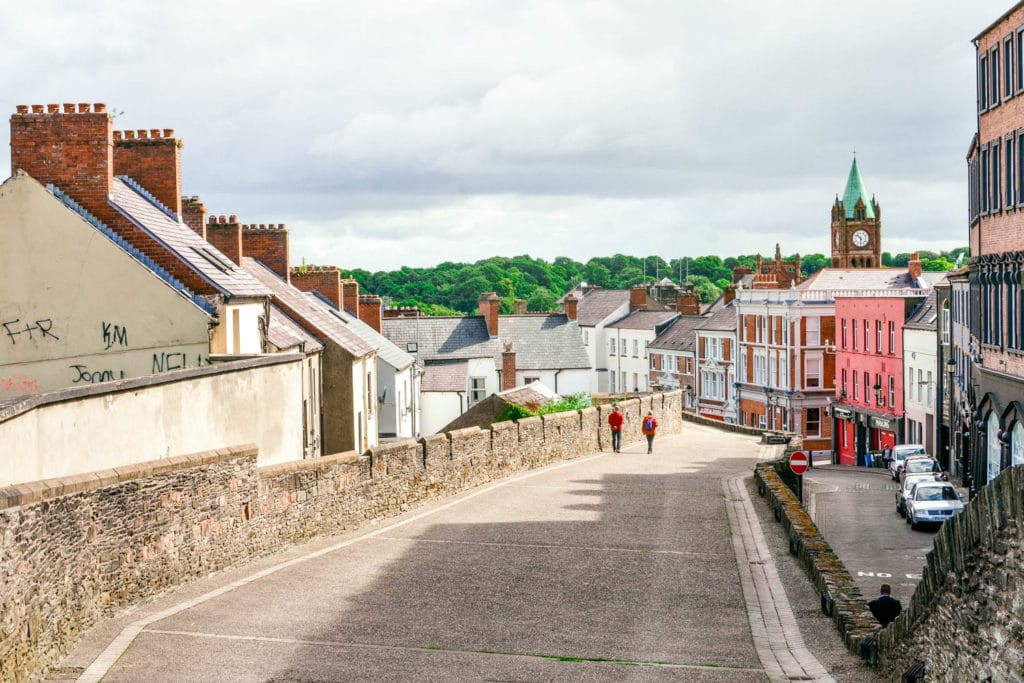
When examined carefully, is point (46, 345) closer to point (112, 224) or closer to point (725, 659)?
point (112, 224)

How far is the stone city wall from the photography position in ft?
35.9

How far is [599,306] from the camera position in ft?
329

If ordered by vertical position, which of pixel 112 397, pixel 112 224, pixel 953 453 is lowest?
pixel 953 453

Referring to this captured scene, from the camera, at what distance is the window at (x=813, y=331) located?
7294 cm

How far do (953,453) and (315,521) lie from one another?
1543 inches

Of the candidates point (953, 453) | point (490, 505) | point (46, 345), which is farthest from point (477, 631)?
point (953, 453)

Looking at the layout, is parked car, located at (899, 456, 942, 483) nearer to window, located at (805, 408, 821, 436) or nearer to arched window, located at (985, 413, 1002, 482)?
arched window, located at (985, 413, 1002, 482)


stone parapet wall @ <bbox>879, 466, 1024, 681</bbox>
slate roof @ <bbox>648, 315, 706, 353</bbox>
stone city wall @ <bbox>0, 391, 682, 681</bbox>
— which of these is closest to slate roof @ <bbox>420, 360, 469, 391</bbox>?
slate roof @ <bbox>648, 315, 706, 353</bbox>

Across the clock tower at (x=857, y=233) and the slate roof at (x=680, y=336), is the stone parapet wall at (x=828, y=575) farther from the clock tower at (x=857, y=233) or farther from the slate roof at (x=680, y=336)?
the clock tower at (x=857, y=233)

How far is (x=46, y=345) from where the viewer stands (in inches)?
912

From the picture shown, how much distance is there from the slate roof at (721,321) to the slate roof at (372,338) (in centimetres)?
3331

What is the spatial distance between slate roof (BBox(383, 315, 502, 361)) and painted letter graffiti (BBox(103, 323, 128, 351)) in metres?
49.6

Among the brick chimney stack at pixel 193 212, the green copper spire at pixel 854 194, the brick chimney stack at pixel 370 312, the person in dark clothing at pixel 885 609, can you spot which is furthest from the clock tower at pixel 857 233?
the person in dark clothing at pixel 885 609

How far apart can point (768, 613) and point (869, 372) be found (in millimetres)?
53712
